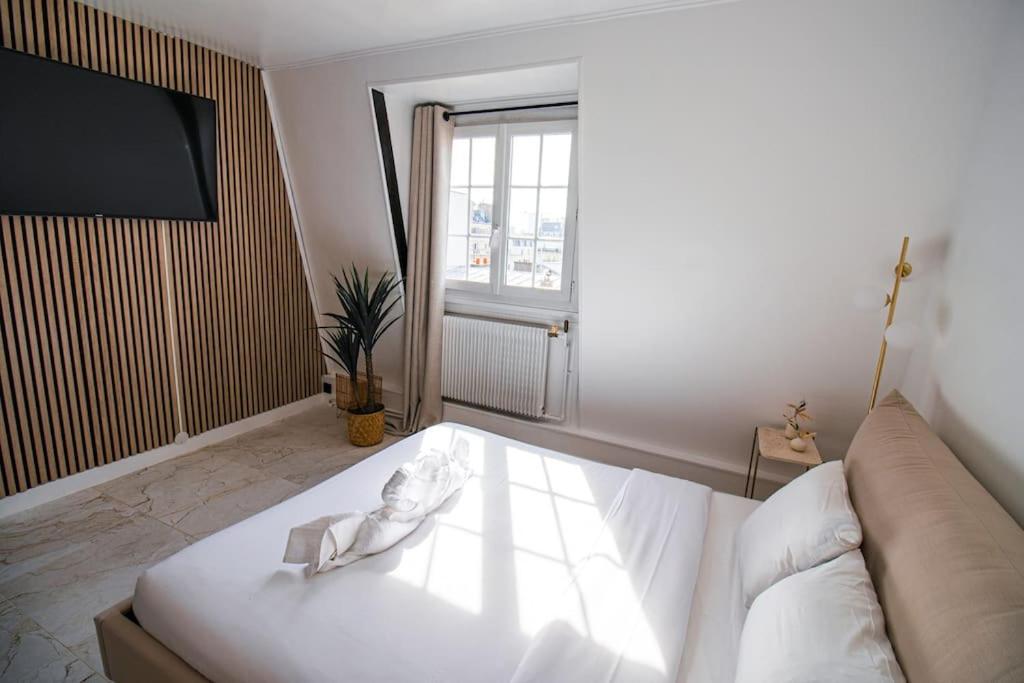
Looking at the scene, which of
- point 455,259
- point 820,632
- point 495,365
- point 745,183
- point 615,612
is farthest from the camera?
point 455,259

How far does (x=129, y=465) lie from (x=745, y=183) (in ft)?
12.2

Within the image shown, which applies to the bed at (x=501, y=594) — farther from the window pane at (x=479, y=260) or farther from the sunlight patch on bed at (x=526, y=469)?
the window pane at (x=479, y=260)

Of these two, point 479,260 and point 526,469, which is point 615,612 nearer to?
point 526,469

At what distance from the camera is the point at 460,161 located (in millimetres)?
3451

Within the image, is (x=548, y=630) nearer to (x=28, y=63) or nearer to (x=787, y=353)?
(x=787, y=353)

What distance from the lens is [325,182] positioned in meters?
3.54

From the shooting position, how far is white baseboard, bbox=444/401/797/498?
111 inches

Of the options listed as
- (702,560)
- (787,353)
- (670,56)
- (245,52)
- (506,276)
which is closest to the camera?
(702,560)

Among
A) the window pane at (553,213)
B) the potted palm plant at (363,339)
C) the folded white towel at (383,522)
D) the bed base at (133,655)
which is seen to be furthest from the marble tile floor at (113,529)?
the window pane at (553,213)

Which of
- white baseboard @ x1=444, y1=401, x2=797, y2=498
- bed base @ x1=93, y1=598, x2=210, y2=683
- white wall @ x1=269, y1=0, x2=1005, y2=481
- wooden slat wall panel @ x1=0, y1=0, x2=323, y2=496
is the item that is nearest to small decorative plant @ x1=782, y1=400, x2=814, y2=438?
white wall @ x1=269, y1=0, x2=1005, y2=481

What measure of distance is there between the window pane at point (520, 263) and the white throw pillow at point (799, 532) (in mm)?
2143

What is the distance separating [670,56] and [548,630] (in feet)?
7.26

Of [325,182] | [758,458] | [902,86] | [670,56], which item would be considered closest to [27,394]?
[325,182]

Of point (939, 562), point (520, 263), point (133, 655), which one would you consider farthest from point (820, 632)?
point (520, 263)
